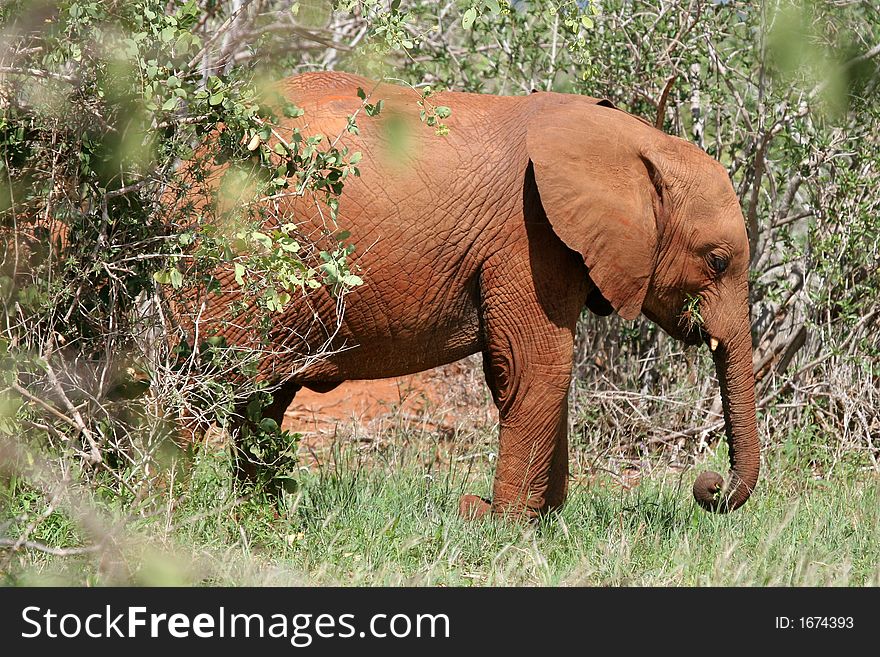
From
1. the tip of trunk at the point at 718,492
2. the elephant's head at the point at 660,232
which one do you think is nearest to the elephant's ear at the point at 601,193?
the elephant's head at the point at 660,232

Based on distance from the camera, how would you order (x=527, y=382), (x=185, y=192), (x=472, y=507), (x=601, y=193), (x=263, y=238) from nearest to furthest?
(x=263, y=238) < (x=185, y=192) < (x=601, y=193) < (x=527, y=382) < (x=472, y=507)

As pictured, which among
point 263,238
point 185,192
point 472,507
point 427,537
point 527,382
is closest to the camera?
point 263,238

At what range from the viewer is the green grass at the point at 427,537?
503 cm

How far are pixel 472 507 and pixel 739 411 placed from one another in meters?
1.43

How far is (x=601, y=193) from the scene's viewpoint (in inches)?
231

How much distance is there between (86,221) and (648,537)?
295cm

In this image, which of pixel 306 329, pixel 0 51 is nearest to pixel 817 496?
pixel 306 329

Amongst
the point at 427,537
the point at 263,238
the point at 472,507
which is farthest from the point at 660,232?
the point at 263,238

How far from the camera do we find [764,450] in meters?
7.80

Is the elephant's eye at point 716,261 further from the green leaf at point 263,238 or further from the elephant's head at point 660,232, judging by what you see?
the green leaf at point 263,238

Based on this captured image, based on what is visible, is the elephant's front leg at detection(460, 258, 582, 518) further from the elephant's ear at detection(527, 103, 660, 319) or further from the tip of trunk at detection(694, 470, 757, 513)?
the tip of trunk at detection(694, 470, 757, 513)

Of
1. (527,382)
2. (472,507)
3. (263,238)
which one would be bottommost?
(472,507)

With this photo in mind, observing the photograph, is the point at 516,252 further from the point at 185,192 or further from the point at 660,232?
the point at 185,192
